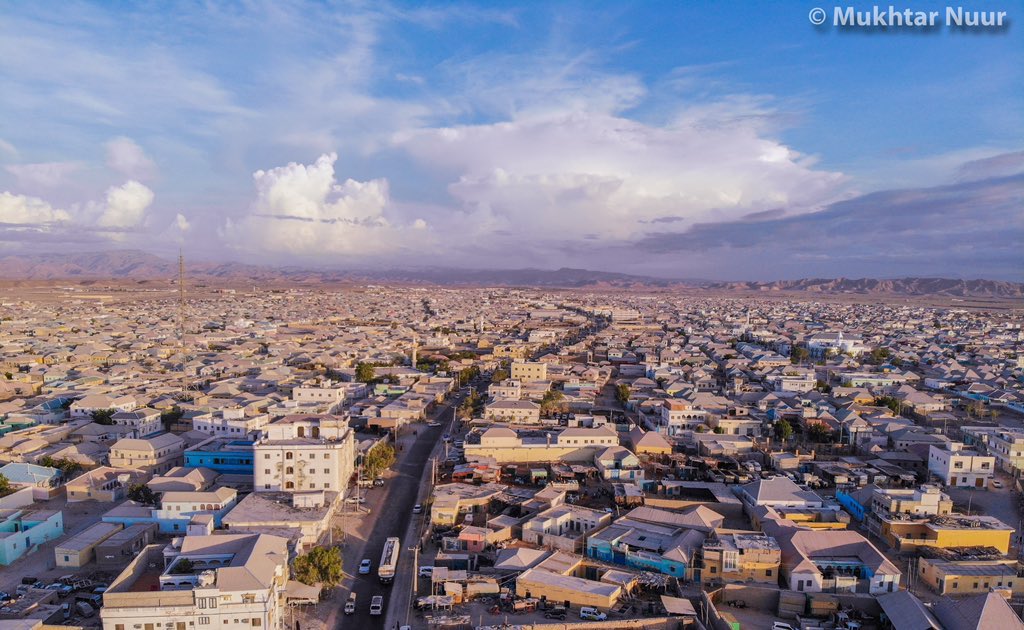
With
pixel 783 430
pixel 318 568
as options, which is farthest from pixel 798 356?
pixel 318 568

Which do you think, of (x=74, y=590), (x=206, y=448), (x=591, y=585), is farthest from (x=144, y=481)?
(x=591, y=585)

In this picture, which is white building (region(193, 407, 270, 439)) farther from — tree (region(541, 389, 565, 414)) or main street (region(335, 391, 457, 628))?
tree (region(541, 389, 565, 414))

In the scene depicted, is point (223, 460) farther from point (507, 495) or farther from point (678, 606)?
point (678, 606)

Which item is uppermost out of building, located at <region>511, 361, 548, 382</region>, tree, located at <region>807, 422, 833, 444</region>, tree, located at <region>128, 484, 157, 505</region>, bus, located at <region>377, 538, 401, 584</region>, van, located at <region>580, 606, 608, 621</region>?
building, located at <region>511, 361, 548, 382</region>

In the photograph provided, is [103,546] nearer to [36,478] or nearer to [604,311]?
[36,478]

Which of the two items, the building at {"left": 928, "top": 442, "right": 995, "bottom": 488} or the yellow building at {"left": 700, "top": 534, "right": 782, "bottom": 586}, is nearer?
the yellow building at {"left": 700, "top": 534, "right": 782, "bottom": 586}

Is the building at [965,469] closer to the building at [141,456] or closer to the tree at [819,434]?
the tree at [819,434]

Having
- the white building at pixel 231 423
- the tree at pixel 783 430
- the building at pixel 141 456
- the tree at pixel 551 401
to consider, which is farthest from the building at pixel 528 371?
the building at pixel 141 456

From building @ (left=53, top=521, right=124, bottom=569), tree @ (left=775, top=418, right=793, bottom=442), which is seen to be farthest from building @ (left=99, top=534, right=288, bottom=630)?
tree @ (left=775, top=418, right=793, bottom=442)
